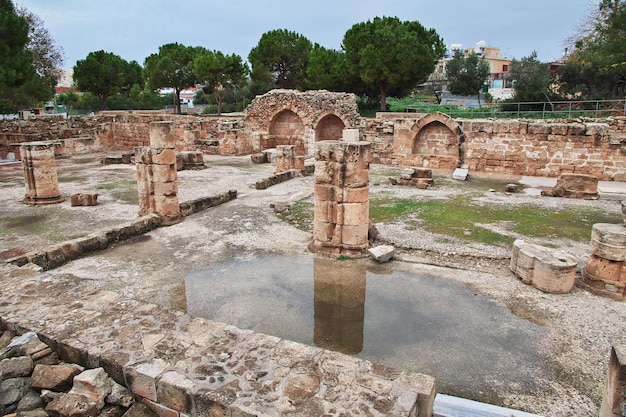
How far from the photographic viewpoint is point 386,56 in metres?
31.1

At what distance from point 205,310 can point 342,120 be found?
16.1 metres

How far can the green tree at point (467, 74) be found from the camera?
38.6 meters

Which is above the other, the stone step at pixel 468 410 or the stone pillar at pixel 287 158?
the stone pillar at pixel 287 158

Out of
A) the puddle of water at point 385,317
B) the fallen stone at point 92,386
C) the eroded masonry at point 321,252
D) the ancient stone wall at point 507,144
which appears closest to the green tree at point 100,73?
the eroded masonry at point 321,252

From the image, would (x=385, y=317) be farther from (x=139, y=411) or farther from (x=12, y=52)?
(x=12, y=52)

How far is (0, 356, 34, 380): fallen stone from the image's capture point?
4.18 m

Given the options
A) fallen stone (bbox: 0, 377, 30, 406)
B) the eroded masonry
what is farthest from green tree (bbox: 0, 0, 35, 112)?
fallen stone (bbox: 0, 377, 30, 406)

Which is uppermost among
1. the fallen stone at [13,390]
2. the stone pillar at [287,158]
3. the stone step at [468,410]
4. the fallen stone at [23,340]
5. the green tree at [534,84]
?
the green tree at [534,84]

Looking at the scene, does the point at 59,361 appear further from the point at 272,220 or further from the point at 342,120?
the point at 342,120

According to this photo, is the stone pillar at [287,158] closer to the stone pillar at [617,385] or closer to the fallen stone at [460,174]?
the fallen stone at [460,174]

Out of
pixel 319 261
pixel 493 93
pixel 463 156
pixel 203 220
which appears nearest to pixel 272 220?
pixel 203 220

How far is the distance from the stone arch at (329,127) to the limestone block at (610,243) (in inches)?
612

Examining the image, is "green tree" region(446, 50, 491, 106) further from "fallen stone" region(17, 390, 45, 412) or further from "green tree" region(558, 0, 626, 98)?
"fallen stone" region(17, 390, 45, 412)

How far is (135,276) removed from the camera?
265 inches
